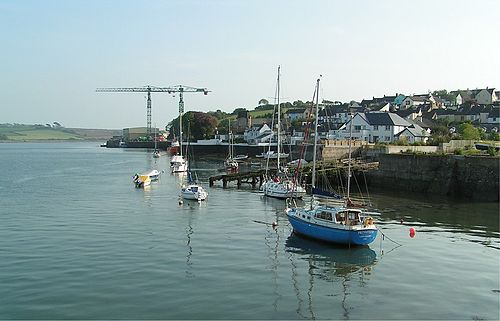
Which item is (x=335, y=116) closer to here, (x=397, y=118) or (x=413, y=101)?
(x=413, y=101)

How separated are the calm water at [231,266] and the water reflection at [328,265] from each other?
60 mm

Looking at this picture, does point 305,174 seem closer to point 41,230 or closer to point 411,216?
point 411,216

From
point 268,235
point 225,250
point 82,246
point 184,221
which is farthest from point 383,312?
point 184,221

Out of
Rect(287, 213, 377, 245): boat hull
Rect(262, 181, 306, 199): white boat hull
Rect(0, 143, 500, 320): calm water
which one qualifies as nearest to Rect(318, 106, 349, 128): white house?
Rect(262, 181, 306, 199): white boat hull

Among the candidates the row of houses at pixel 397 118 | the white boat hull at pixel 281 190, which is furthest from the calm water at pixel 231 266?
the row of houses at pixel 397 118

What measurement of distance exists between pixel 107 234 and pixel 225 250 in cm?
926

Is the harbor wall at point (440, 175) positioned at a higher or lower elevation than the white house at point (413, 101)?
lower

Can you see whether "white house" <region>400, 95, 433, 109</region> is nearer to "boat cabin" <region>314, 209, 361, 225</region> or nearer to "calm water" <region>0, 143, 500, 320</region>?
"calm water" <region>0, 143, 500, 320</region>

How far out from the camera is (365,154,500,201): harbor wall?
53.1 m

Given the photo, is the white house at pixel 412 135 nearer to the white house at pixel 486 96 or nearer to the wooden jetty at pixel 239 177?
the wooden jetty at pixel 239 177

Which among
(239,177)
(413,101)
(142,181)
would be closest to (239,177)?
(239,177)

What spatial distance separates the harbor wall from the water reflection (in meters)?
28.1

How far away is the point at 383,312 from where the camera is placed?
2048cm

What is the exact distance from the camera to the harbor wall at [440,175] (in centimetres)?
5312
